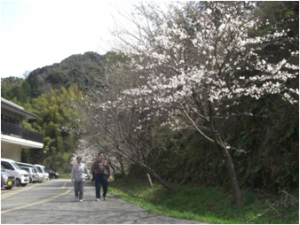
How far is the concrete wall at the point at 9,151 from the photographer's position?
37691 millimetres

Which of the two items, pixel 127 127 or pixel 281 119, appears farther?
pixel 127 127

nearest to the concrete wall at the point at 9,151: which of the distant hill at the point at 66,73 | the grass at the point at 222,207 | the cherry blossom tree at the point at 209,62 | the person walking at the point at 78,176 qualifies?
the distant hill at the point at 66,73

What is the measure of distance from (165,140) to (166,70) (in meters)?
8.41

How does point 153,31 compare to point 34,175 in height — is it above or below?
above

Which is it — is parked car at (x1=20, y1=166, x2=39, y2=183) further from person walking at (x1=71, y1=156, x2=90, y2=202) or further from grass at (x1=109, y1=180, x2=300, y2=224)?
person walking at (x1=71, y1=156, x2=90, y2=202)

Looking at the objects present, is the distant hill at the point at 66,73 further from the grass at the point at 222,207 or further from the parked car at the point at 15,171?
the grass at the point at 222,207

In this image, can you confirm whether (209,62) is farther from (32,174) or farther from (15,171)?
(32,174)

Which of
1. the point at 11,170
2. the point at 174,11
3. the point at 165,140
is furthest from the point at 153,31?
the point at 11,170

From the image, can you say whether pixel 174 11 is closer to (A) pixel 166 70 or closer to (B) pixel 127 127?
(A) pixel 166 70

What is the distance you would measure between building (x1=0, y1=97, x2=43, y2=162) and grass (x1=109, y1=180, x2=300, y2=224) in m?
20.1

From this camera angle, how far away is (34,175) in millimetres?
32531

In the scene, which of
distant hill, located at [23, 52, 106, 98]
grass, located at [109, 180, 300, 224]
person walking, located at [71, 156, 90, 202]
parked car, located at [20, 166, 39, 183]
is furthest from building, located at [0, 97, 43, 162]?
person walking, located at [71, 156, 90, 202]

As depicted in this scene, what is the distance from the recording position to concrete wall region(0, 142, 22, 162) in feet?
124

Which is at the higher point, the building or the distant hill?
the distant hill
